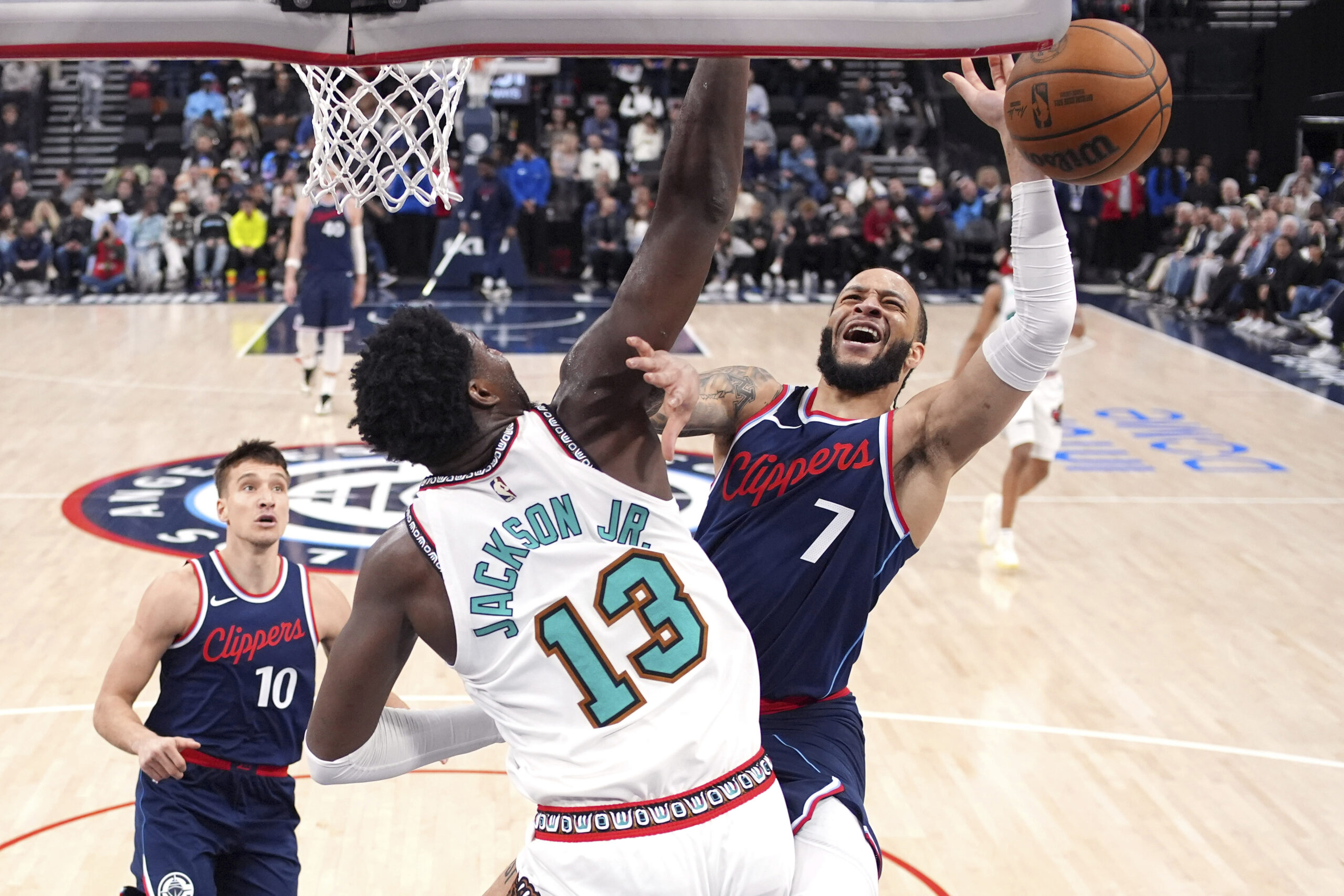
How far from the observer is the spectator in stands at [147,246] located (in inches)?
771

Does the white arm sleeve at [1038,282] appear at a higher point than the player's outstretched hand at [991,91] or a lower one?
lower

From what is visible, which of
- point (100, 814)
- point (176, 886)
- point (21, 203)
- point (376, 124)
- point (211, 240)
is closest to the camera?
point (176, 886)

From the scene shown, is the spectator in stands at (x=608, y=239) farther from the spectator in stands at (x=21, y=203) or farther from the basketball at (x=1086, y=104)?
the basketball at (x=1086, y=104)

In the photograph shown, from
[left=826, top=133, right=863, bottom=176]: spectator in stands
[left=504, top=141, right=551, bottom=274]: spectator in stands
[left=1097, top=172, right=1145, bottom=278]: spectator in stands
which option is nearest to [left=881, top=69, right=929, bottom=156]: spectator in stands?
[left=826, top=133, right=863, bottom=176]: spectator in stands

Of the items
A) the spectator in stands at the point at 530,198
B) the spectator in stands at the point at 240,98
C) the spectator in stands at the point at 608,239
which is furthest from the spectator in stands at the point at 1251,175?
the spectator in stands at the point at 240,98

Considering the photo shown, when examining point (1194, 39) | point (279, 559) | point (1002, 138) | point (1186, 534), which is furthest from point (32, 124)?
point (1002, 138)

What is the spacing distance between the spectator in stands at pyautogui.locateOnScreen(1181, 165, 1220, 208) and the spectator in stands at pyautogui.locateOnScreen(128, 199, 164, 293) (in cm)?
1407

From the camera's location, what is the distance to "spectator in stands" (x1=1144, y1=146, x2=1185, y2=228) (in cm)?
2170

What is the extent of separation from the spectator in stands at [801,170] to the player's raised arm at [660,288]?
62.2ft

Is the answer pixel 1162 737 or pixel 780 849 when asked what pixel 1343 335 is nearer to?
pixel 1162 737

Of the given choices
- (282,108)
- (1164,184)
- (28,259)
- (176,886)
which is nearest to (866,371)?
(176,886)

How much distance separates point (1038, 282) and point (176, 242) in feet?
59.9

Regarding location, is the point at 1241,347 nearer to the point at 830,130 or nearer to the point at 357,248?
the point at 830,130

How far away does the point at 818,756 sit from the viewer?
11.0 feet
